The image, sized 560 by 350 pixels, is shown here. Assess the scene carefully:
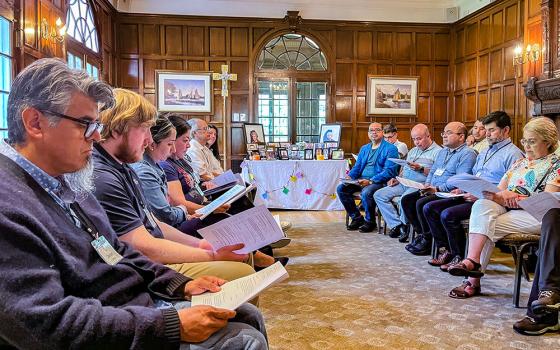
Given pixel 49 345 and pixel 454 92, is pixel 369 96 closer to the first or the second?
pixel 454 92

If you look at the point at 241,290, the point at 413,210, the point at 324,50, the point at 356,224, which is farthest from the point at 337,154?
the point at 241,290

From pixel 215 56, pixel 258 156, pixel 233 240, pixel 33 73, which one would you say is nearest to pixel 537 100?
pixel 258 156

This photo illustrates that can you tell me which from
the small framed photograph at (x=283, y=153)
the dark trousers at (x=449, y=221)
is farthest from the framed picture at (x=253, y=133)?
the dark trousers at (x=449, y=221)

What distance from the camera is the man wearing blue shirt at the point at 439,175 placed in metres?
3.87

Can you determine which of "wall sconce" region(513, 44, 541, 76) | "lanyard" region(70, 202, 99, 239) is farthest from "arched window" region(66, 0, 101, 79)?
"wall sconce" region(513, 44, 541, 76)

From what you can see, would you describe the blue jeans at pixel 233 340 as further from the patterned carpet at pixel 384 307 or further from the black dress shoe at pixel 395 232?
the black dress shoe at pixel 395 232

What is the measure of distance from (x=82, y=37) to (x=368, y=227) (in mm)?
4735

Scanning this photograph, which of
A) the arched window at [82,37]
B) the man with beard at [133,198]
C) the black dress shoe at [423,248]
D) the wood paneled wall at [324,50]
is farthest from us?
the wood paneled wall at [324,50]

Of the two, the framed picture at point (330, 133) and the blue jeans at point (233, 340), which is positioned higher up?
the framed picture at point (330, 133)

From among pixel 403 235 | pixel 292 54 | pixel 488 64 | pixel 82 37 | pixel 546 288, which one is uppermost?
pixel 292 54

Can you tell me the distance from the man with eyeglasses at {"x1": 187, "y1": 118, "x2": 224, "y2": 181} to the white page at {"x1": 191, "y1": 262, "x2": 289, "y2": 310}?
9.85ft

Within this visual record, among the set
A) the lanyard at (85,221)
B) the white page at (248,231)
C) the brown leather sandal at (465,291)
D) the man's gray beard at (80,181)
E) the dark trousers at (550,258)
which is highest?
the man's gray beard at (80,181)

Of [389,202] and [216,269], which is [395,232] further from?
[216,269]

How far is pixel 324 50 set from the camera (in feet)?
27.5
